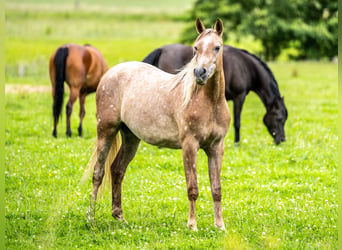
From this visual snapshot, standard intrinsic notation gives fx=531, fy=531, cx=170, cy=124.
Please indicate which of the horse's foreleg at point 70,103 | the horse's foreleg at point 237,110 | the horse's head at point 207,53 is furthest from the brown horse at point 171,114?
the horse's foreleg at point 70,103

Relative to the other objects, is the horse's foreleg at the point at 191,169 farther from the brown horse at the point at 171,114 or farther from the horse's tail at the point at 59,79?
the horse's tail at the point at 59,79

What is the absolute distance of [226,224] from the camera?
22.8 feet

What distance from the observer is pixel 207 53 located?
6.21 metres

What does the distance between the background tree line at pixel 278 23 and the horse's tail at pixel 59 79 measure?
21904 mm

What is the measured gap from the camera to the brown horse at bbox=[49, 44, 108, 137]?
13.2 meters

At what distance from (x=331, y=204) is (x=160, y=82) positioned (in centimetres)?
323

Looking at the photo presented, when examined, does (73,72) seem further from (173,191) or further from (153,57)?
(173,191)

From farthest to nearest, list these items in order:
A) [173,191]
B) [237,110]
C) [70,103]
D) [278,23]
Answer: [278,23]
[70,103]
[237,110]
[173,191]

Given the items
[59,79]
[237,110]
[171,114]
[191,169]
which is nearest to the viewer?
[191,169]

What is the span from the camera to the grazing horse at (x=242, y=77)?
41.3ft

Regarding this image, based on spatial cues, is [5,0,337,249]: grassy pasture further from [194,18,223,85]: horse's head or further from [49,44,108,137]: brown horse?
[194,18,223,85]: horse's head

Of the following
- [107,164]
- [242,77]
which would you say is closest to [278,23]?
[242,77]

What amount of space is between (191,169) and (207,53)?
4.67 ft

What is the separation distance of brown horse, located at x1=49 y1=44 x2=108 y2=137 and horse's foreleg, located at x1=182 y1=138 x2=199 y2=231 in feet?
23.5
